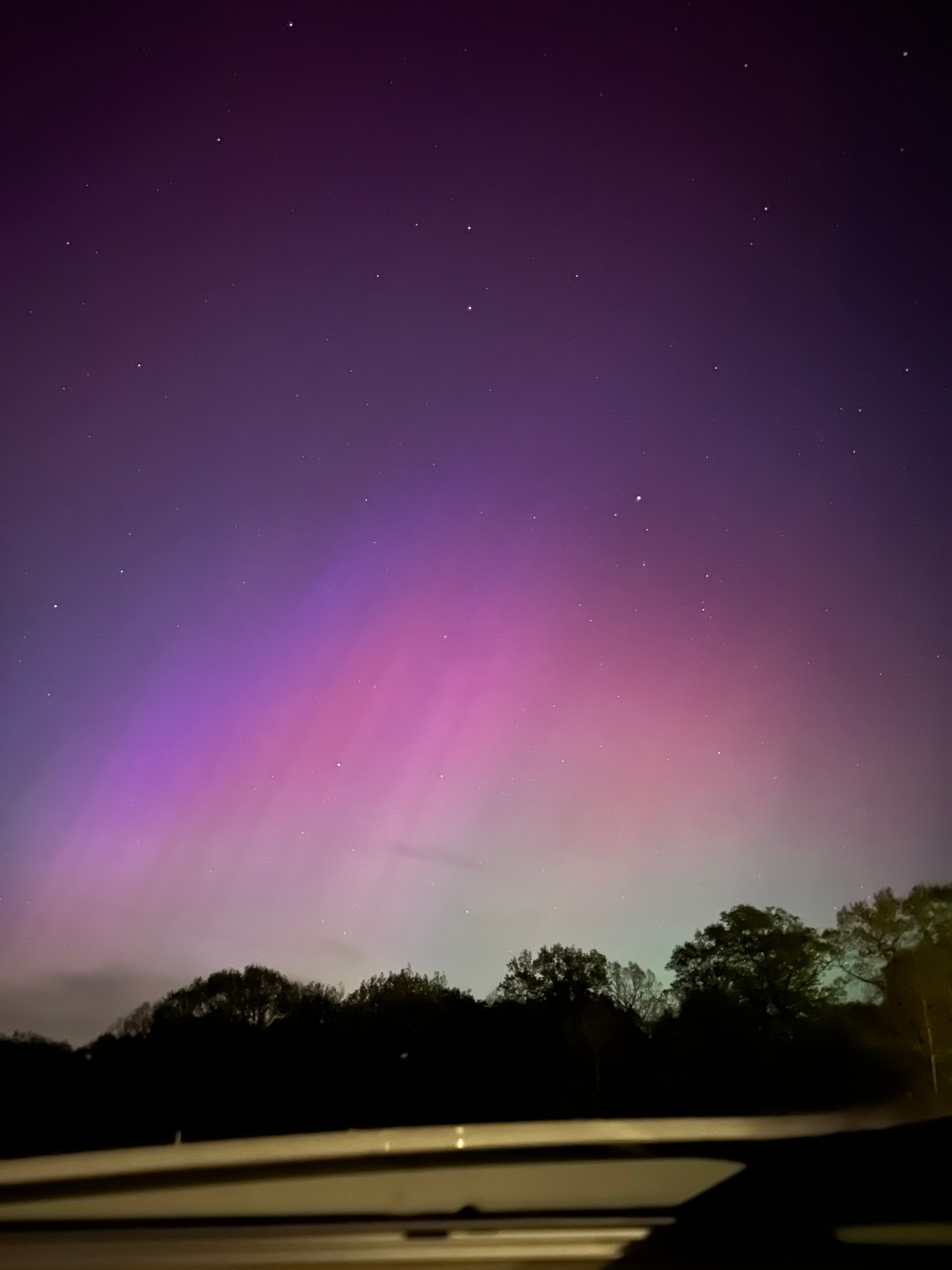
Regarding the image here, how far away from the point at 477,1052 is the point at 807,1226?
838 centimetres

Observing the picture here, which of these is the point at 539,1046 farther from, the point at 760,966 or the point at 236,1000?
the point at 760,966

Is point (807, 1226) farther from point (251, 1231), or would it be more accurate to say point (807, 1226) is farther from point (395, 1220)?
point (251, 1231)

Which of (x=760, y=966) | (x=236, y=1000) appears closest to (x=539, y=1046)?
(x=236, y=1000)

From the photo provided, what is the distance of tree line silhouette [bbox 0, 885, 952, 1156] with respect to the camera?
634 cm

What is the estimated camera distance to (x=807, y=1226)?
330 centimetres

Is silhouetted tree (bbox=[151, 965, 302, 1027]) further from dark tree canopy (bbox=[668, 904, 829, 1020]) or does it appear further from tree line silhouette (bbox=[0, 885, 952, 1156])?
dark tree canopy (bbox=[668, 904, 829, 1020])

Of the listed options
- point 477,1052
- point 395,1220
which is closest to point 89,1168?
point 395,1220

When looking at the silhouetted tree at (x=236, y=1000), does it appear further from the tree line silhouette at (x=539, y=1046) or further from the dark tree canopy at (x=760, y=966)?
the dark tree canopy at (x=760, y=966)

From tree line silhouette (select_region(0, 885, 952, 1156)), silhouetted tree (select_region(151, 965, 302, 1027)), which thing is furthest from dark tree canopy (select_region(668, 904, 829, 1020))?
silhouetted tree (select_region(151, 965, 302, 1027))

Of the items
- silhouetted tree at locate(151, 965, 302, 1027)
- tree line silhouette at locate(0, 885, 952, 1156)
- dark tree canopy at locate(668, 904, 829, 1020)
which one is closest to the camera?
tree line silhouette at locate(0, 885, 952, 1156)

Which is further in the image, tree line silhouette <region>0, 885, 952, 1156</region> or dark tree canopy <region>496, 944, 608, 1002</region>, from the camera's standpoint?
dark tree canopy <region>496, 944, 608, 1002</region>

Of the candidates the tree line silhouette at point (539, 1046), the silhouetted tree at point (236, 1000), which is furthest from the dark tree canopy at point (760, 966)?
the silhouetted tree at point (236, 1000)

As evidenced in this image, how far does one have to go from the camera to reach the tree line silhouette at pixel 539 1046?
6.34 metres

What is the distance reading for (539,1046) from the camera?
11969 mm
